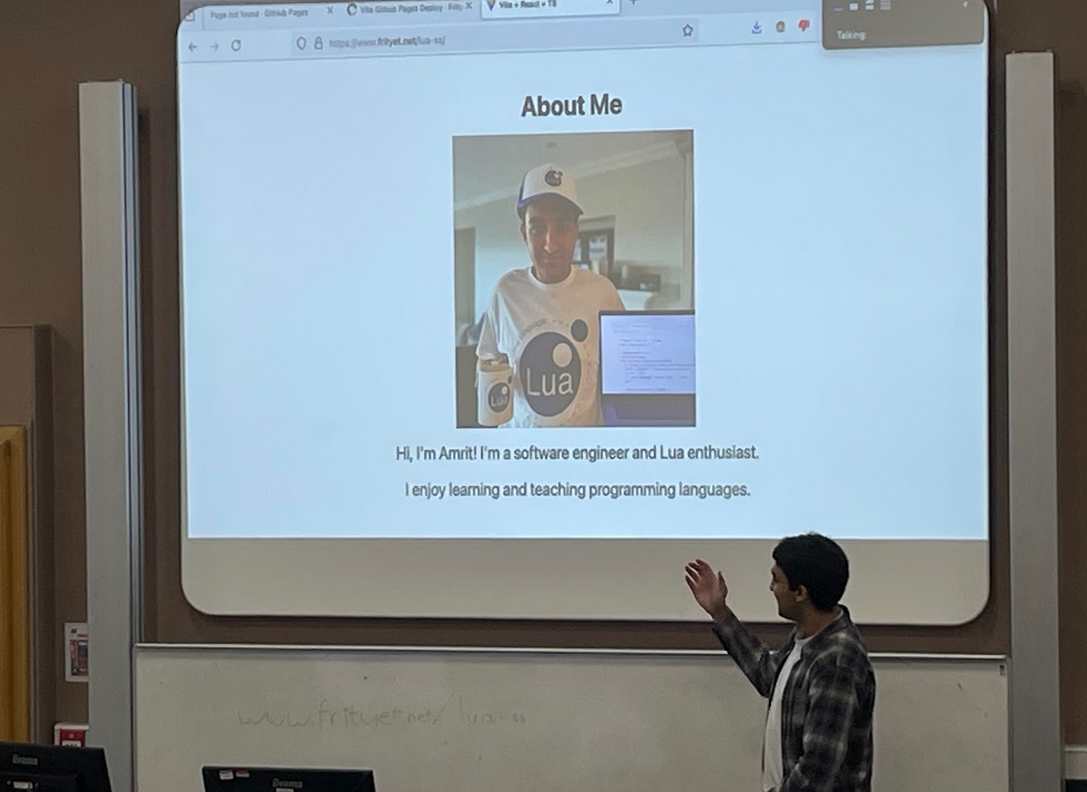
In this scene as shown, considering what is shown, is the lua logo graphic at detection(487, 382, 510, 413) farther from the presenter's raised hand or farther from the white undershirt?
the white undershirt

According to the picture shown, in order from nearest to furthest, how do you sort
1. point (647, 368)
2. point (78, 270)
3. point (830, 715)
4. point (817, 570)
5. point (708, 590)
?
1. point (830, 715)
2. point (817, 570)
3. point (708, 590)
4. point (647, 368)
5. point (78, 270)

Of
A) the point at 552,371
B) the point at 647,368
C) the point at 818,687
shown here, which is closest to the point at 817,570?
the point at 818,687

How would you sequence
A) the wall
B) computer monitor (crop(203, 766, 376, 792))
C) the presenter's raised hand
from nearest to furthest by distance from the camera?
computer monitor (crop(203, 766, 376, 792))
the presenter's raised hand
the wall

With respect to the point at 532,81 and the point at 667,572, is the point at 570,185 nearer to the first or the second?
the point at 532,81

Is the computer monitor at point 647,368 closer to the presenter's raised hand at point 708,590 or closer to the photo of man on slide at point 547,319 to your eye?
the photo of man on slide at point 547,319

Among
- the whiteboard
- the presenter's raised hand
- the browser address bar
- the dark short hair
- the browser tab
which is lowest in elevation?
the whiteboard

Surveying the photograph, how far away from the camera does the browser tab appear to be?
3273 millimetres

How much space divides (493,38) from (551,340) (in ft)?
2.65

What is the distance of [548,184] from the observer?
10.9 ft

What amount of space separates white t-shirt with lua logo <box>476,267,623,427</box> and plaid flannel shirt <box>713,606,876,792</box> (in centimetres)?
97

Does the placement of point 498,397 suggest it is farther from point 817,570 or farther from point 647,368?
point 817,570

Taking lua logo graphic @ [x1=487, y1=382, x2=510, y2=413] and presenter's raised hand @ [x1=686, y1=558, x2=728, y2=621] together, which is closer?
presenter's raised hand @ [x1=686, y1=558, x2=728, y2=621]

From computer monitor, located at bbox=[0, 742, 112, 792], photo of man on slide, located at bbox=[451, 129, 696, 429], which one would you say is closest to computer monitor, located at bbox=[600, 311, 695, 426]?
photo of man on slide, located at bbox=[451, 129, 696, 429]

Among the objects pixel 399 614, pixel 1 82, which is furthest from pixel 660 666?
pixel 1 82
